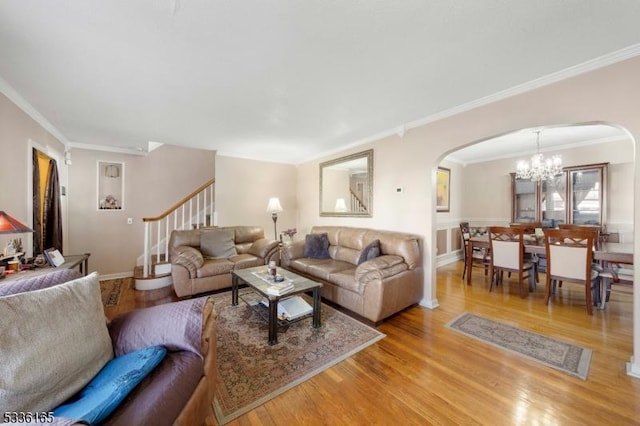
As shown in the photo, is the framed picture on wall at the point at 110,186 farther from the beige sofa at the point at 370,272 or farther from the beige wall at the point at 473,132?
the beige wall at the point at 473,132

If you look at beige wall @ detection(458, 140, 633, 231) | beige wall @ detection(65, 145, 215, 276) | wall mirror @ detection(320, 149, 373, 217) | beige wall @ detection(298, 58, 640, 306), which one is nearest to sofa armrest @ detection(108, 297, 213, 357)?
beige wall @ detection(298, 58, 640, 306)

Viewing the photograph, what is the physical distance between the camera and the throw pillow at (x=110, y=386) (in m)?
0.89

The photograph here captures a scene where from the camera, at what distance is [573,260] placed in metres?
2.88

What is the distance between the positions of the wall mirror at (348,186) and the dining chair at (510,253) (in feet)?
6.03

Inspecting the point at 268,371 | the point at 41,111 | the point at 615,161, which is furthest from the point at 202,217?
the point at 615,161

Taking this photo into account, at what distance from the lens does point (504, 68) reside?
1997 millimetres

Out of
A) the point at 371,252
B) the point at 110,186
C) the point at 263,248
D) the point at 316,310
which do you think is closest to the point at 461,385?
the point at 316,310

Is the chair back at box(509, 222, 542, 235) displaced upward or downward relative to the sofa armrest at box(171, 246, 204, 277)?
upward

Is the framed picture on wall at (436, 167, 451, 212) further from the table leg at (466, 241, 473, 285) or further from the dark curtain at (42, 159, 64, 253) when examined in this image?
the dark curtain at (42, 159, 64, 253)

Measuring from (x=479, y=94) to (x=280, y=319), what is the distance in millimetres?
3018

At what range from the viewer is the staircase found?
391 cm

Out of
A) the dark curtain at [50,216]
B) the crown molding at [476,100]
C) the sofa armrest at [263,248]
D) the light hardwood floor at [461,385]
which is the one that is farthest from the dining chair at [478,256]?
the dark curtain at [50,216]

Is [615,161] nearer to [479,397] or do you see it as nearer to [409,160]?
[409,160]

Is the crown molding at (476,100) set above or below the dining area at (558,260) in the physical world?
above
